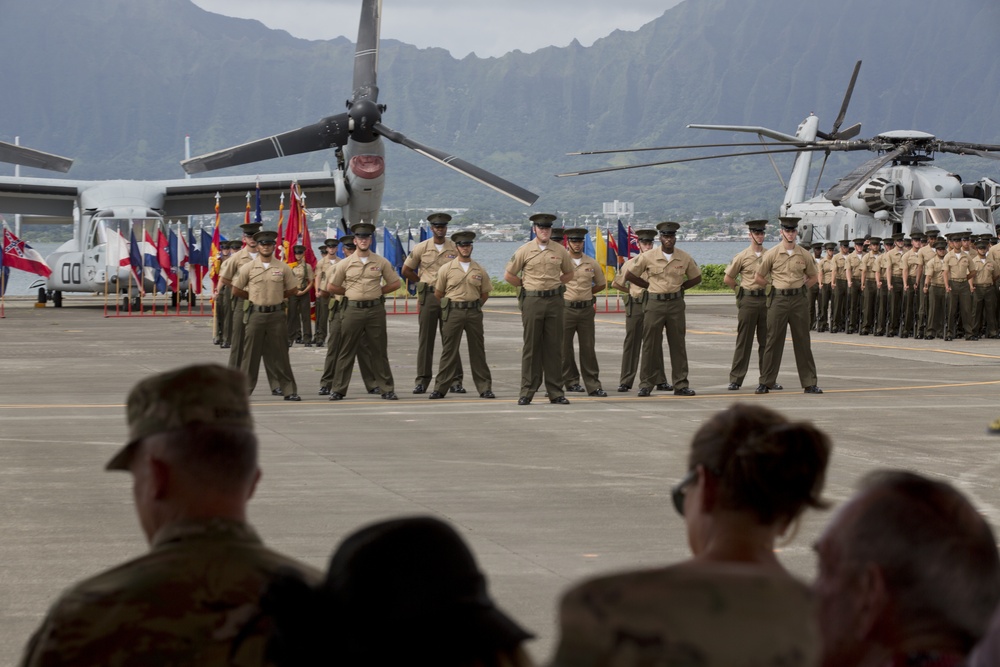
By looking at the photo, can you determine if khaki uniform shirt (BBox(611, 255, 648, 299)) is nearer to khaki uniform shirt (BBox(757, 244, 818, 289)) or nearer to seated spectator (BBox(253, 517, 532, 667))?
khaki uniform shirt (BBox(757, 244, 818, 289))

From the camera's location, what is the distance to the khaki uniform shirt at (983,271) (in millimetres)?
24125

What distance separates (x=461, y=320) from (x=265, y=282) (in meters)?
2.18

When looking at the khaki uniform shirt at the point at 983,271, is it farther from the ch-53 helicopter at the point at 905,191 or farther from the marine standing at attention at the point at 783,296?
the marine standing at attention at the point at 783,296

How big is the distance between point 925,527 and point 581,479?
7211 millimetres

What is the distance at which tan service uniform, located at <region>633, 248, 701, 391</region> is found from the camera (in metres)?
15.4

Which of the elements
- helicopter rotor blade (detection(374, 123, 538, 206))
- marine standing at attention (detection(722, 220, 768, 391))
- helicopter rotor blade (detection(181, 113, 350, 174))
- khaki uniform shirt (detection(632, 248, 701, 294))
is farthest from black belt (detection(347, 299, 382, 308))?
helicopter rotor blade (detection(181, 113, 350, 174))

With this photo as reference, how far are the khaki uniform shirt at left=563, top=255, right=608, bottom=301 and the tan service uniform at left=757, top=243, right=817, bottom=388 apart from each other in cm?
198

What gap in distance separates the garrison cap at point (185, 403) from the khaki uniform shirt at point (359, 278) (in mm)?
12736

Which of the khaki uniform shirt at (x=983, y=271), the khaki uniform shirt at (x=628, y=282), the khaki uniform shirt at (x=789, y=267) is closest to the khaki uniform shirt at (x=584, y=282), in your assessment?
the khaki uniform shirt at (x=628, y=282)

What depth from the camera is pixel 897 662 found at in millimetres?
2139

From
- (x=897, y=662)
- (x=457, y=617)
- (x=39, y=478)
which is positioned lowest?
(x=39, y=478)

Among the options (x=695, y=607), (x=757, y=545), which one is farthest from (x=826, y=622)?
(x=695, y=607)

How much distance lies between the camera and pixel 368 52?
29547 millimetres

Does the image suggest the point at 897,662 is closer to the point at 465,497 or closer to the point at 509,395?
the point at 465,497
